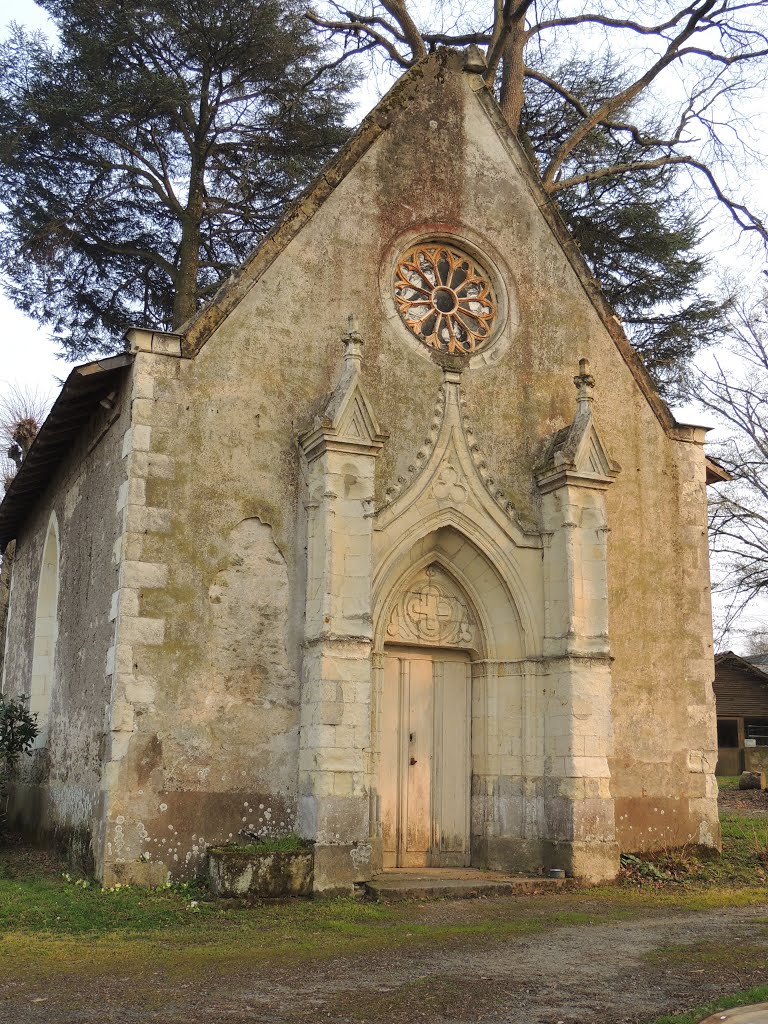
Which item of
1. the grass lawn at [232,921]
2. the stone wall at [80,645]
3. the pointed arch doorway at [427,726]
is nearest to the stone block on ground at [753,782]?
the grass lawn at [232,921]

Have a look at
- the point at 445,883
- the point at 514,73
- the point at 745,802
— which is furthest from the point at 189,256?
the point at 745,802

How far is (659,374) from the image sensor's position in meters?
21.4

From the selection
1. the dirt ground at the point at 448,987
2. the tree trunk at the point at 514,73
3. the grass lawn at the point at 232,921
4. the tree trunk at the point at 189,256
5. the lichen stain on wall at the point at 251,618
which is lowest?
the dirt ground at the point at 448,987

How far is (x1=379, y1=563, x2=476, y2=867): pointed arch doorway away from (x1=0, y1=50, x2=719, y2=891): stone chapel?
34 millimetres

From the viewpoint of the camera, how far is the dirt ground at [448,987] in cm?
626

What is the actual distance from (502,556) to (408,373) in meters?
2.37

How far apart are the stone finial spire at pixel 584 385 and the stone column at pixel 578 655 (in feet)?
0.04

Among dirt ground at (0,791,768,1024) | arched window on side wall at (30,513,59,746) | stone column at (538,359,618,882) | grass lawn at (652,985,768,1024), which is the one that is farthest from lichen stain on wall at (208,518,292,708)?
grass lawn at (652,985,768,1024)

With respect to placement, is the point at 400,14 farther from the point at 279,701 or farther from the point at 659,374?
the point at 279,701

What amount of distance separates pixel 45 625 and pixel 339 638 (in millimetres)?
7190

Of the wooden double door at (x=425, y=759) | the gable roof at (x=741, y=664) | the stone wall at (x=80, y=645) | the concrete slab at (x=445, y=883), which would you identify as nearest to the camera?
the concrete slab at (x=445, y=883)

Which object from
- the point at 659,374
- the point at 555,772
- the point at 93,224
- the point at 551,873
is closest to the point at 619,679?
the point at 555,772

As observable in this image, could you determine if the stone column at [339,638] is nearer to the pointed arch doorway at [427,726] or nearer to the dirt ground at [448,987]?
the pointed arch doorway at [427,726]

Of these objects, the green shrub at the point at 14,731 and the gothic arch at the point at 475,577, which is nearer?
the gothic arch at the point at 475,577
